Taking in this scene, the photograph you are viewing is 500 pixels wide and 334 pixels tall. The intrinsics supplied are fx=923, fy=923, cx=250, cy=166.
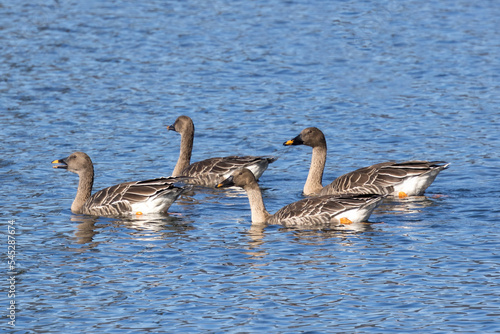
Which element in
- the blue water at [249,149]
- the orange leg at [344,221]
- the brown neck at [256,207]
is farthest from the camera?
the brown neck at [256,207]

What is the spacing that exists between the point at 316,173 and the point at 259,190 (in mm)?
3564

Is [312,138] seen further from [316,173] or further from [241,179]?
[241,179]

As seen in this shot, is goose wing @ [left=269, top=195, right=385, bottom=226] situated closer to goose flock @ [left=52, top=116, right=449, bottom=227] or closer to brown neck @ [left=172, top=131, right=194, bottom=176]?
goose flock @ [left=52, top=116, right=449, bottom=227]

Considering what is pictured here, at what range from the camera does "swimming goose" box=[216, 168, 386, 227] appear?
1688 centimetres

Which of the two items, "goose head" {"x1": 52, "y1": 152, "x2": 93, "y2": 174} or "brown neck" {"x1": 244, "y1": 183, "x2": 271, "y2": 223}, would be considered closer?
"brown neck" {"x1": 244, "y1": 183, "x2": 271, "y2": 223}

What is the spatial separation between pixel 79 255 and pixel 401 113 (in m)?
14.2

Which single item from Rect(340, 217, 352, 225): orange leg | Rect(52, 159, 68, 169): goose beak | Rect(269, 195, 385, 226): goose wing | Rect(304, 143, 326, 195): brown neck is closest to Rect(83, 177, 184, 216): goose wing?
Rect(52, 159, 68, 169): goose beak

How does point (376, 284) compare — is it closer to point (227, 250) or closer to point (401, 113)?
point (227, 250)

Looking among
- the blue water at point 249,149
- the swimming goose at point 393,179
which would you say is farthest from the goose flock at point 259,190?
the blue water at point 249,149

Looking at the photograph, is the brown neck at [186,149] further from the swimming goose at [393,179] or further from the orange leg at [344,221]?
the orange leg at [344,221]

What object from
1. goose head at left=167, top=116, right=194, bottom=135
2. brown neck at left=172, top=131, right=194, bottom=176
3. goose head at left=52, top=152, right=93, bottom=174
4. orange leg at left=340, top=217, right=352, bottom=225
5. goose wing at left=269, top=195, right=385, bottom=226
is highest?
goose head at left=167, top=116, right=194, bottom=135

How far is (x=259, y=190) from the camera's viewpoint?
57.5 feet

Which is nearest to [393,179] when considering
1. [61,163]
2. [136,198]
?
[136,198]

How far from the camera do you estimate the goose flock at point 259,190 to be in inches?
673
